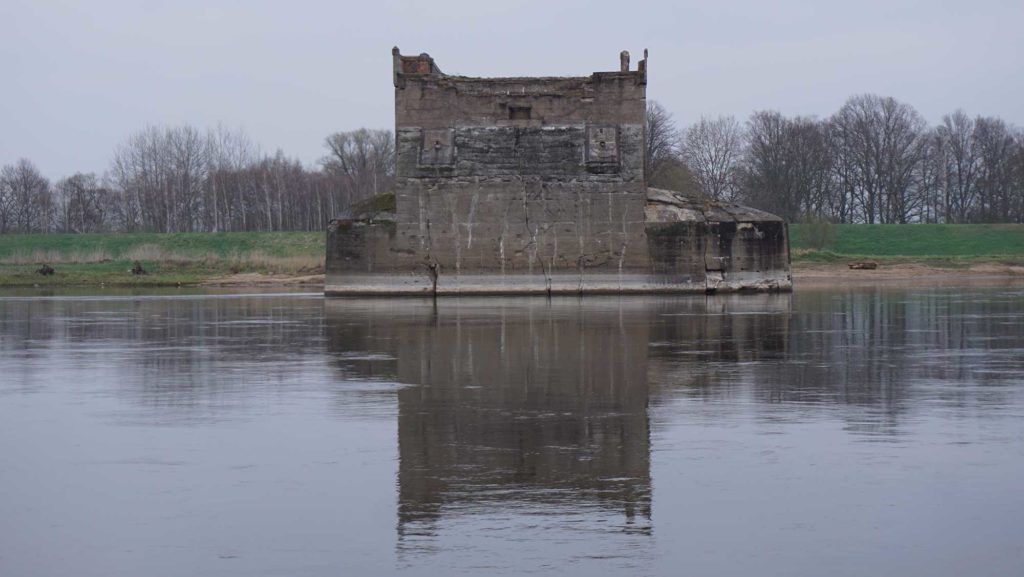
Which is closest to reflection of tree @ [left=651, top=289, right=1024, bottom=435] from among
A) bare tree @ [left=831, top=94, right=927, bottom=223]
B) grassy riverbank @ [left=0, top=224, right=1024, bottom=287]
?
grassy riverbank @ [left=0, top=224, right=1024, bottom=287]

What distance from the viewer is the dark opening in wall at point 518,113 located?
4006 centimetres

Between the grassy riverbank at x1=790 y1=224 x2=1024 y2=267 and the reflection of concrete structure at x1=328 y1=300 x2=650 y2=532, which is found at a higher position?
the grassy riverbank at x1=790 y1=224 x2=1024 y2=267

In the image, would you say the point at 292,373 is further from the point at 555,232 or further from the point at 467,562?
the point at 555,232

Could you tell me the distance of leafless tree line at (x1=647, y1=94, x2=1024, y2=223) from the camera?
306 ft

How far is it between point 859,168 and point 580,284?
63.3 metres

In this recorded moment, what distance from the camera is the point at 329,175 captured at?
118750mm

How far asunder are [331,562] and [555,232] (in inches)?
1320

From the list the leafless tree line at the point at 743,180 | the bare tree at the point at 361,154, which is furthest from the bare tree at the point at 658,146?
the bare tree at the point at 361,154

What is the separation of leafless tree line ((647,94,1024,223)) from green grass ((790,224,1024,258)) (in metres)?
11.9

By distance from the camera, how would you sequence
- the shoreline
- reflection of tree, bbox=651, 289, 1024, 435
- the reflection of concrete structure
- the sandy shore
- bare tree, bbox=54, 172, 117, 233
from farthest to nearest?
1. bare tree, bbox=54, 172, 117, 233
2. the shoreline
3. the sandy shore
4. reflection of tree, bbox=651, 289, 1024, 435
5. the reflection of concrete structure

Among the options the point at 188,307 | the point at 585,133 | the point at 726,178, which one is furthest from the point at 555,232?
the point at 726,178

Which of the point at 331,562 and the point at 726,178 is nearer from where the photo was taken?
the point at 331,562

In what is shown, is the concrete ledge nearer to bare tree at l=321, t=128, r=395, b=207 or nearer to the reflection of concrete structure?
the reflection of concrete structure

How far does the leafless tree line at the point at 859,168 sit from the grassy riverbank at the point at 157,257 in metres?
31.3
